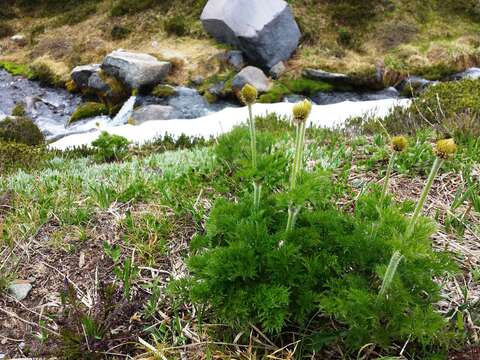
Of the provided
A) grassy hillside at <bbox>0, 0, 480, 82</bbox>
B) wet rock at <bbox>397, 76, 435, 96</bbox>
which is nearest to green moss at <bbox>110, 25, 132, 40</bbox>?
grassy hillside at <bbox>0, 0, 480, 82</bbox>

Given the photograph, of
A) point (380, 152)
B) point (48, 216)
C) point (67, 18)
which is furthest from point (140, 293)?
point (67, 18)

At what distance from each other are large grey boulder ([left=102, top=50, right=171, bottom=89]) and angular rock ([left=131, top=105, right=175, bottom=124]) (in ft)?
6.05

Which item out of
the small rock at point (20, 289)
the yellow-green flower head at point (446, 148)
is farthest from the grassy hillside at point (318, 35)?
the yellow-green flower head at point (446, 148)

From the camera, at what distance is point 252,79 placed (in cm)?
1459

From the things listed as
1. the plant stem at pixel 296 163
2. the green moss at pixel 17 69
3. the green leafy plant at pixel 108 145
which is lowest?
the green moss at pixel 17 69

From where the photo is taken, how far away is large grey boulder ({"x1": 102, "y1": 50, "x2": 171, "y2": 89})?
14.8 metres

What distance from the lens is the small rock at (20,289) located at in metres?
2.31

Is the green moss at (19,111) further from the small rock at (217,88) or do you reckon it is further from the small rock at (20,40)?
Result: the small rock at (20,40)

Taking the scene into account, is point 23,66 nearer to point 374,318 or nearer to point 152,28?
point 152,28

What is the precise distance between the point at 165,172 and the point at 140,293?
1504 millimetres

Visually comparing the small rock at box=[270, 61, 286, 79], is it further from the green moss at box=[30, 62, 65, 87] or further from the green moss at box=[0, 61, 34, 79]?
the green moss at box=[0, 61, 34, 79]

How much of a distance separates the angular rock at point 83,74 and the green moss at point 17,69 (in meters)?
2.71

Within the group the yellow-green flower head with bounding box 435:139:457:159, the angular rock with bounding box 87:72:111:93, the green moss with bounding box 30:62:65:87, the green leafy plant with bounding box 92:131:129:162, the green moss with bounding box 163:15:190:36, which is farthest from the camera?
the green moss with bounding box 163:15:190:36

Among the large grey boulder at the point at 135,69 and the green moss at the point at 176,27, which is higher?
the green moss at the point at 176,27
